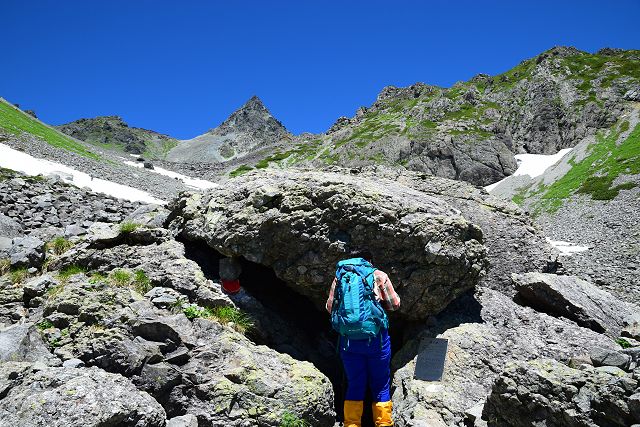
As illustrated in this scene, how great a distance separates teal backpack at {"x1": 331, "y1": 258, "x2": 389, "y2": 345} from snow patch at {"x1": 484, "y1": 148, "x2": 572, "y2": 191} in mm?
91844

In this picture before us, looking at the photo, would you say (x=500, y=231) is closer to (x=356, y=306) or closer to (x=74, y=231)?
(x=356, y=306)

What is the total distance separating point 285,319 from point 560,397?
6.99 m

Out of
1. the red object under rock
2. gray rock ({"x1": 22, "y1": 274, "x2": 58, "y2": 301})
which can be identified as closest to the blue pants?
the red object under rock

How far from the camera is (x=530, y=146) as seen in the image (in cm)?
11462

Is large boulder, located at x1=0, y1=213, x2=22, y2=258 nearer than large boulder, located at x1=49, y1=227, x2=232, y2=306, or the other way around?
large boulder, located at x1=49, y1=227, x2=232, y2=306

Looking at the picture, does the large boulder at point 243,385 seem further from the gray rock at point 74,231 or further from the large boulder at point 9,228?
the large boulder at point 9,228

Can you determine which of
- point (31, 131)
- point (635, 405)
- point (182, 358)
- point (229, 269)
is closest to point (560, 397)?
point (635, 405)

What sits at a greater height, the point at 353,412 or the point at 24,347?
the point at 24,347

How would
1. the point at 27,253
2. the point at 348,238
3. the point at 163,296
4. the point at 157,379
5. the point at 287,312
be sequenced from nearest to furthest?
the point at 157,379 < the point at 163,296 < the point at 348,238 < the point at 27,253 < the point at 287,312

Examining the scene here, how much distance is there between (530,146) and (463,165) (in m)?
24.9

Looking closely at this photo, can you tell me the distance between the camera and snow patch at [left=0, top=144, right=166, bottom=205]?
116ft

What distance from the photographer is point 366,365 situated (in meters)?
9.30

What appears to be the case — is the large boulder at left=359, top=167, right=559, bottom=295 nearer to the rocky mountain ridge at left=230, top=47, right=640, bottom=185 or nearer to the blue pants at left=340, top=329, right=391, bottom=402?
the blue pants at left=340, top=329, right=391, bottom=402

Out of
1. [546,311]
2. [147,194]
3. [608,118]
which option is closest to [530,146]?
[608,118]
